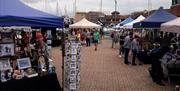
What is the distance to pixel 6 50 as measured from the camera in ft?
33.8

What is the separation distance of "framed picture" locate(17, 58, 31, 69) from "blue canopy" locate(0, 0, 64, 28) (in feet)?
3.82

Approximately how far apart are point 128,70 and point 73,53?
7528 millimetres

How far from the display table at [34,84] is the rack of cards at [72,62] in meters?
0.74

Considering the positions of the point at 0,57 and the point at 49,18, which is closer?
the point at 0,57

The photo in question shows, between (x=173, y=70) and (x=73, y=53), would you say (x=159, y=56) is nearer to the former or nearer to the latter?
(x=173, y=70)

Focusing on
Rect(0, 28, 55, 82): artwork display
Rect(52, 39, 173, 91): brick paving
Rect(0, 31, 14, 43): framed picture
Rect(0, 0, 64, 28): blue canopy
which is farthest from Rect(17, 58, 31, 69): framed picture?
Rect(52, 39, 173, 91): brick paving

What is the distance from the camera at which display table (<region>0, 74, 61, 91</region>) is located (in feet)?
32.9

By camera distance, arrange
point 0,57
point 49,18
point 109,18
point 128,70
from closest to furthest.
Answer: point 0,57 < point 49,18 < point 128,70 < point 109,18

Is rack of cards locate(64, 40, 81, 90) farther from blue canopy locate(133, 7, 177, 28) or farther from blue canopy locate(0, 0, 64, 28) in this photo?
blue canopy locate(133, 7, 177, 28)

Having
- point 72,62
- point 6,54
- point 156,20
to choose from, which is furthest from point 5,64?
point 156,20

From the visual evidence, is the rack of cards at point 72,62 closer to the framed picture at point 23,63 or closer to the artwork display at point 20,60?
the artwork display at point 20,60

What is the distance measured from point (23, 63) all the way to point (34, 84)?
2.22ft

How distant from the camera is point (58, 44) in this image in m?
38.2

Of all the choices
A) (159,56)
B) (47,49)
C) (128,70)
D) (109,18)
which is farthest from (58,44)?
(109,18)
